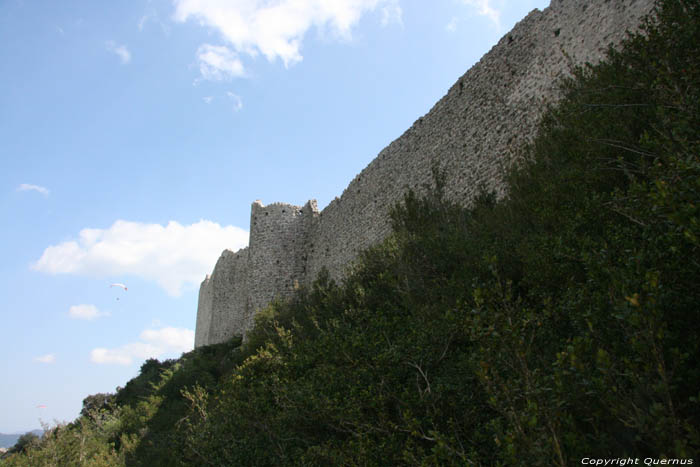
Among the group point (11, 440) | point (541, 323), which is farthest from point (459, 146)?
point (11, 440)

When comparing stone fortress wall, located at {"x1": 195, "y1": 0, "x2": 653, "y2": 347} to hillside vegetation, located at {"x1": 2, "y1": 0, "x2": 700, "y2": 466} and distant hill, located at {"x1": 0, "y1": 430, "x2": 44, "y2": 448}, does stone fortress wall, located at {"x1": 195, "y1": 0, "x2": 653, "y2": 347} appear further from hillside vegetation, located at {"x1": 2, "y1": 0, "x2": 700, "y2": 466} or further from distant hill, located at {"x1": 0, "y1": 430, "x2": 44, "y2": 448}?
distant hill, located at {"x1": 0, "y1": 430, "x2": 44, "y2": 448}

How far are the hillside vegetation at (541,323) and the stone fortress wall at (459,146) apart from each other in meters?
0.78

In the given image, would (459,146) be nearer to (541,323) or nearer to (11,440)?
(541,323)

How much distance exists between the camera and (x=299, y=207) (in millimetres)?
16609

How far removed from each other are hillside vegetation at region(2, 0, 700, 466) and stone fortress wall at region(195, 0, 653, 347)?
778mm

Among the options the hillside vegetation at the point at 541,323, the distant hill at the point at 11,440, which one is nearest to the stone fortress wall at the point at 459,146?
the hillside vegetation at the point at 541,323

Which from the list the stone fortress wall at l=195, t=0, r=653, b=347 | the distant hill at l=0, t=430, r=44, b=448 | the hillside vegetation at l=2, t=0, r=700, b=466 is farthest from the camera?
the distant hill at l=0, t=430, r=44, b=448

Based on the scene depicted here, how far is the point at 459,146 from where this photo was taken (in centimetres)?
907

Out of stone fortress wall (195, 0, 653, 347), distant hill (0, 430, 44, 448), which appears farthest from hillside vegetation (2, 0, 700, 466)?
distant hill (0, 430, 44, 448)

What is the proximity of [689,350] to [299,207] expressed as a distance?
15061mm

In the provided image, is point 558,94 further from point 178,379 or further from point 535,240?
point 178,379

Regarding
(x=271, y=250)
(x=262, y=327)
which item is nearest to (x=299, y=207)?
(x=271, y=250)

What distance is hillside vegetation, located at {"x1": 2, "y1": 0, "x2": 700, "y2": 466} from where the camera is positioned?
2.09 metres

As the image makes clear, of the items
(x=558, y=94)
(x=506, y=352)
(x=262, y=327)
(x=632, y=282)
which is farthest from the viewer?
(x=262, y=327)
